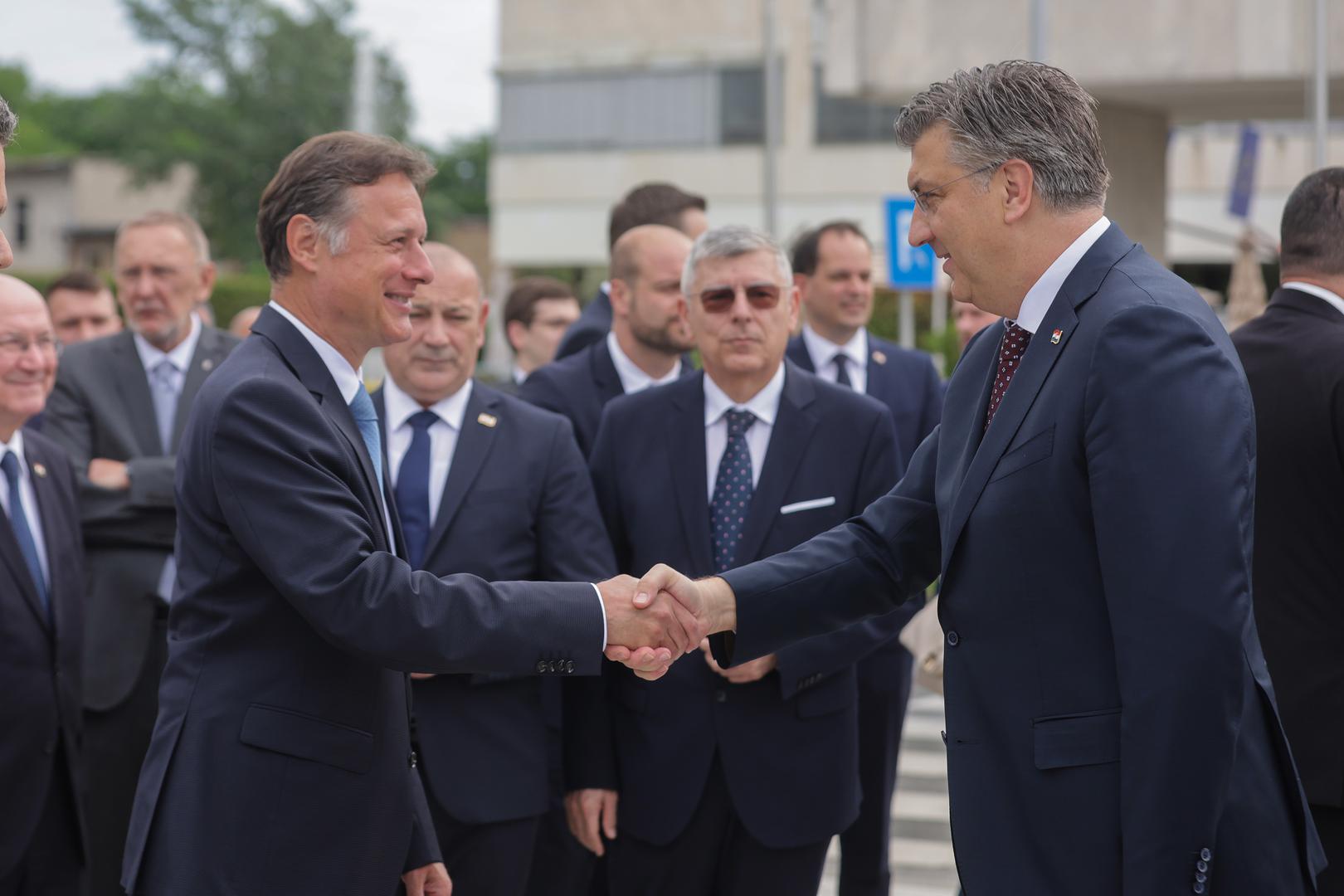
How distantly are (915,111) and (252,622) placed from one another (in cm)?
168

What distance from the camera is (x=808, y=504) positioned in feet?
14.0

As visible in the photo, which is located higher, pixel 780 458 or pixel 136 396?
pixel 136 396

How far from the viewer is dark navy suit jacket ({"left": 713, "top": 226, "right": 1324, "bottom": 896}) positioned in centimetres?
252

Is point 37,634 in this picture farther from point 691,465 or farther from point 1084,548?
point 1084,548

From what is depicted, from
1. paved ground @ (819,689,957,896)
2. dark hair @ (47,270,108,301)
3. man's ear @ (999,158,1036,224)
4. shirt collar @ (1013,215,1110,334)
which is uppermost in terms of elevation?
dark hair @ (47,270,108,301)

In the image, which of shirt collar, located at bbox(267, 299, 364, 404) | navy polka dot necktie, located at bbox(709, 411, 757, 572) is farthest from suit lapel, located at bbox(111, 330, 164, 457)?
shirt collar, located at bbox(267, 299, 364, 404)

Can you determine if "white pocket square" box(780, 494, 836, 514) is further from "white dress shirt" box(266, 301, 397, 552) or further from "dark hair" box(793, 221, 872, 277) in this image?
"dark hair" box(793, 221, 872, 277)

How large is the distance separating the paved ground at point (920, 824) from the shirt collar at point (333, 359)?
12.0 feet

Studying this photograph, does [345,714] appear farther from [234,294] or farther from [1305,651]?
[234,294]

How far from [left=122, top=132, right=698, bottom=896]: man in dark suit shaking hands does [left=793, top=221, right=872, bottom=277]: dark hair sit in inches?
149

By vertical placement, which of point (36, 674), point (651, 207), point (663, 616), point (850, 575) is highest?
point (651, 207)

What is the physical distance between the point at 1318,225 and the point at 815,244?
2967 mm

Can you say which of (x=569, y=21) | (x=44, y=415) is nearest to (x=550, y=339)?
(x=44, y=415)

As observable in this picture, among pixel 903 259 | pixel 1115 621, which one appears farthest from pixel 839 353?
pixel 903 259
